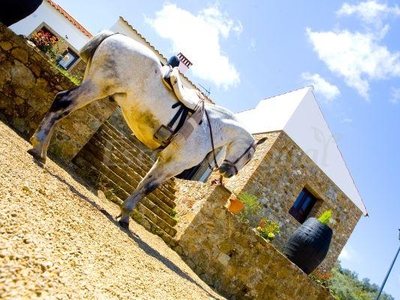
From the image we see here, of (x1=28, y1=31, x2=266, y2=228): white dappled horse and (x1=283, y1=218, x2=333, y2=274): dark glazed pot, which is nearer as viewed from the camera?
(x1=28, y1=31, x2=266, y2=228): white dappled horse

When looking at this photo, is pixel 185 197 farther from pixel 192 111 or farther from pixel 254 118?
pixel 254 118

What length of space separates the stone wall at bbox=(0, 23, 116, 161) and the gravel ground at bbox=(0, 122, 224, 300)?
1611 mm

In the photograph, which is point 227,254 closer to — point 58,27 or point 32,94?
point 32,94

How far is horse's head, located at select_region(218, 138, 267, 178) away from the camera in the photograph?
4.29 metres

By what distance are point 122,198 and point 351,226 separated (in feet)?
30.6

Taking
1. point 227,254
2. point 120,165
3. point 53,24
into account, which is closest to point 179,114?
point 120,165

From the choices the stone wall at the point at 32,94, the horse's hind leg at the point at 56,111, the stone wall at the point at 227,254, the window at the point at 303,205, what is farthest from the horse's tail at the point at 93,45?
the window at the point at 303,205

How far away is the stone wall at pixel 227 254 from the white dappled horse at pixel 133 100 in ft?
5.68

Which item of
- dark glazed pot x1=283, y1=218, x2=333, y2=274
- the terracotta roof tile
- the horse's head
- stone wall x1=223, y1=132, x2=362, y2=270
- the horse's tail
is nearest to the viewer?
the horse's tail

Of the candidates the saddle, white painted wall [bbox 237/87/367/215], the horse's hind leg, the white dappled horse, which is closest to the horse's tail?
the white dappled horse

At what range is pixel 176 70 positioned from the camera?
3.93 m

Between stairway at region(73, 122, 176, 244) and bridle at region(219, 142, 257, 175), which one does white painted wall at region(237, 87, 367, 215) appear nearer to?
stairway at region(73, 122, 176, 244)

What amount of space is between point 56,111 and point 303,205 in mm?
9103

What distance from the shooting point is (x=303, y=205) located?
419 inches
